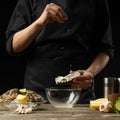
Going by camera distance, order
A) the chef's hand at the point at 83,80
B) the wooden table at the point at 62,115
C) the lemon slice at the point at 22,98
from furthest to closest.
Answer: the chef's hand at the point at 83,80 < the lemon slice at the point at 22,98 < the wooden table at the point at 62,115

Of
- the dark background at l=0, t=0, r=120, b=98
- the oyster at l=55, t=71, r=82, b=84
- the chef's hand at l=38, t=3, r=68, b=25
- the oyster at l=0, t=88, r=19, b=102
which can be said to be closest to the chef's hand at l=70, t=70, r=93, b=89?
the oyster at l=55, t=71, r=82, b=84

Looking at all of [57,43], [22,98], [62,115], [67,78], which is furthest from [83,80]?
[62,115]

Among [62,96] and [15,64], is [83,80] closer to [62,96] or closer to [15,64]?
[62,96]

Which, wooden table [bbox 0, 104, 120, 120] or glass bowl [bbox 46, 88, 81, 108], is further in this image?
glass bowl [bbox 46, 88, 81, 108]

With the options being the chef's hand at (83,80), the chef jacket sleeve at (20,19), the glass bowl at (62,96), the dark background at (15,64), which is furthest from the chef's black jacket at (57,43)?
the dark background at (15,64)

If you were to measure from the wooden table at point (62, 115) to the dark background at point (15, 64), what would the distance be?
98.7 inches

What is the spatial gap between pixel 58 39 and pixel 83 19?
7.2 inches

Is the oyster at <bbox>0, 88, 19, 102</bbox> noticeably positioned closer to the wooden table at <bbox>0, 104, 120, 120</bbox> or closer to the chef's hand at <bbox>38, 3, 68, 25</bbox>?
the wooden table at <bbox>0, 104, 120, 120</bbox>

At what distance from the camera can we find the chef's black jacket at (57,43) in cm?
244

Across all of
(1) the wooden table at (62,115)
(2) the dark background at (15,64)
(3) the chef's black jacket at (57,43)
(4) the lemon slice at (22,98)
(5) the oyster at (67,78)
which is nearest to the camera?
(1) the wooden table at (62,115)

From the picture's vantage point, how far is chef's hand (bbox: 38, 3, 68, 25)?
228 centimetres

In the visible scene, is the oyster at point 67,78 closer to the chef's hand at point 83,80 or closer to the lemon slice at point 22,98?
the chef's hand at point 83,80

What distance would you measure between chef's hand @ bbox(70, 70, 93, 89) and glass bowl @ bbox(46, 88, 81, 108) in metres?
0.30

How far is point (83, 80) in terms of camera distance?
229 centimetres
